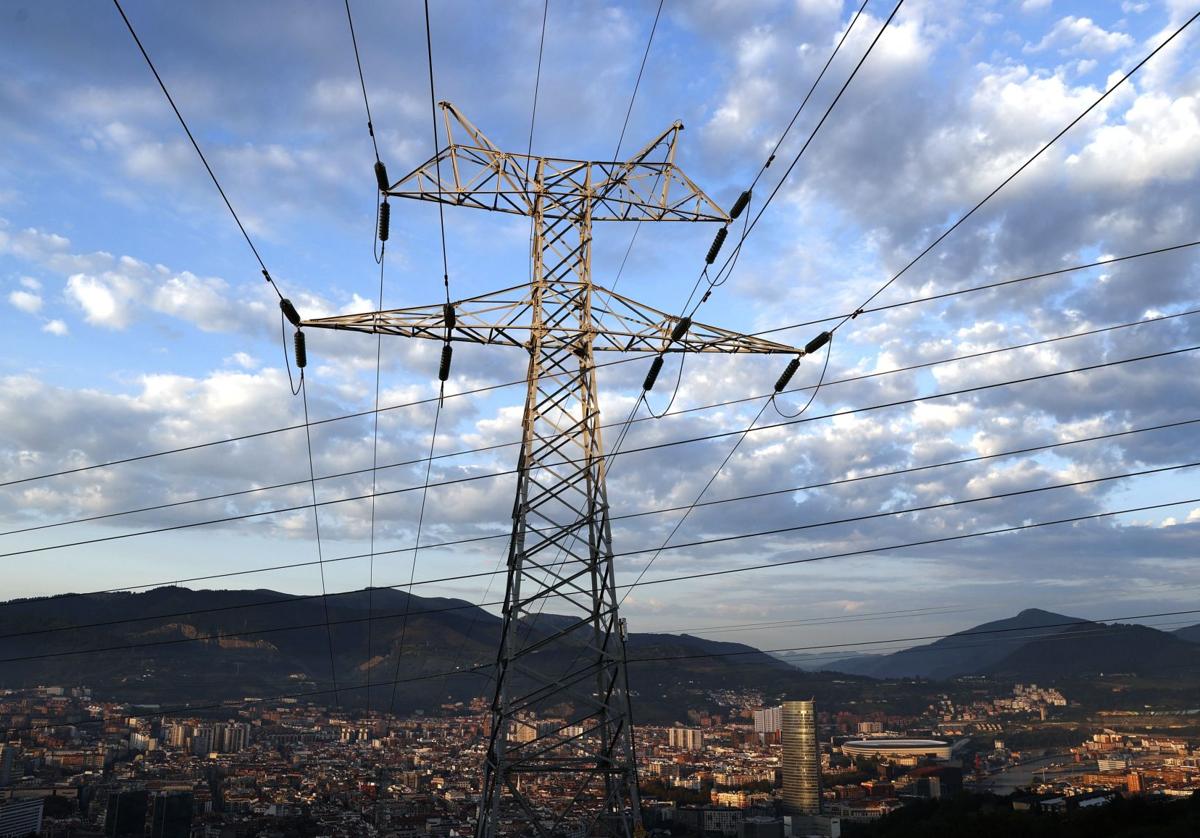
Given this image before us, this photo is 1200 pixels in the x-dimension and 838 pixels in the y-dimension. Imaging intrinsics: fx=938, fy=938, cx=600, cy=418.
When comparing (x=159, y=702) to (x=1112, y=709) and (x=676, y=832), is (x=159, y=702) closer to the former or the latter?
(x=676, y=832)

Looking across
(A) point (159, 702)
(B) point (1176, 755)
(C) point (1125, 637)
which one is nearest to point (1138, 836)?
(B) point (1176, 755)

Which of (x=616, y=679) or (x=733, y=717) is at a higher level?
(x=616, y=679)

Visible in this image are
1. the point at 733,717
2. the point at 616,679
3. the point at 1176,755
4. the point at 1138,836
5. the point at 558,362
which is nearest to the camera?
the point at 616,679

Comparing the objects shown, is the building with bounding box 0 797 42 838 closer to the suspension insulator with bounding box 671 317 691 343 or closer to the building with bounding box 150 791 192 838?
the building with bounding box 150 791 192 838

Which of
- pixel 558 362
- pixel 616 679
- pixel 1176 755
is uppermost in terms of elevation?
pixel 558 362

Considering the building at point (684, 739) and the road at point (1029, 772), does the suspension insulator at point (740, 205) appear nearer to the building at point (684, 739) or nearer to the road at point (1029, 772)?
the road at point (1029, 772)

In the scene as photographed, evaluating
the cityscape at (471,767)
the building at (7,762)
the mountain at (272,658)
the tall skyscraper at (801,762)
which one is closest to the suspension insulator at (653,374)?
the cityscape at (471,767)

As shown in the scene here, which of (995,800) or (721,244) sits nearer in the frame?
(721,244)
